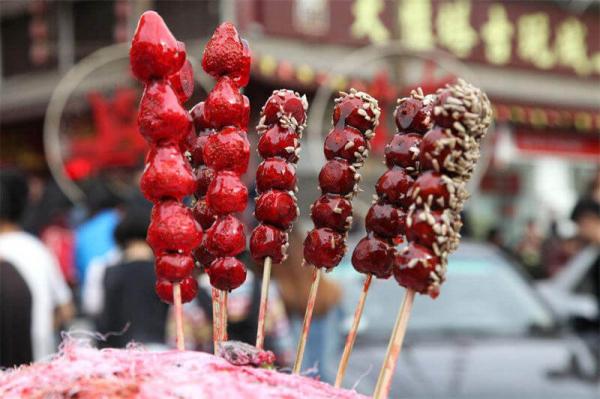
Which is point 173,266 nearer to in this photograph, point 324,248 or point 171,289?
point 171,289

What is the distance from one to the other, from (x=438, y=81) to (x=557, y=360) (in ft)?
19.6

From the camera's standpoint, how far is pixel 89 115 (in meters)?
12.6

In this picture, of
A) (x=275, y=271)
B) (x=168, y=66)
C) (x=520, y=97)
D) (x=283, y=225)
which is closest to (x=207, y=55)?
(x=168, y=66)

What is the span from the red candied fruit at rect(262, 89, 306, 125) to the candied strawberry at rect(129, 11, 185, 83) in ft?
0.78

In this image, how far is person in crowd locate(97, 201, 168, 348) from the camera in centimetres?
391

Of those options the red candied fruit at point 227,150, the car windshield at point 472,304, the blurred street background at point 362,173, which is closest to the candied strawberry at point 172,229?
the red candied fruit at point 227,150

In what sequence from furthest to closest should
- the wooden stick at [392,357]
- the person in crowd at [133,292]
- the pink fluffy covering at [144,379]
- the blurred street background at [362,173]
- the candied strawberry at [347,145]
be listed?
the blurred street background at [362,173], the person in crowd at [133,292], the candied strawberry at [347,145], the wooden stick at [392,357], the pink fluffy covering at [144,379]

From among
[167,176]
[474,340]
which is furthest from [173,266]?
[474,340]

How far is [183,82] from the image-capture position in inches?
60.8

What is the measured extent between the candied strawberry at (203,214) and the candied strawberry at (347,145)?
0.25 metres

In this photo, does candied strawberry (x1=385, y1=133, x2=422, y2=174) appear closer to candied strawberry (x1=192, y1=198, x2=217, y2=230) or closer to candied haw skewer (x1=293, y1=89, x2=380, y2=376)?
candied haw skewer (x1=293, y1=89, x2=380, y2=376)

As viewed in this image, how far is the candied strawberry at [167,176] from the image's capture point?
58.2 inches

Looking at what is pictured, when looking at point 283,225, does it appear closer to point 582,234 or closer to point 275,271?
point 275,271

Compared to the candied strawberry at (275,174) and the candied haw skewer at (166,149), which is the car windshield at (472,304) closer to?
the candied strawberry at (275,174)
